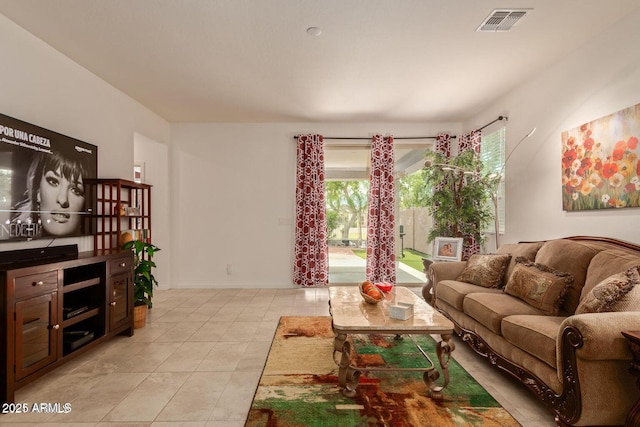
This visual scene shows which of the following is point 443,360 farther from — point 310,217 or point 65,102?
point 65,102

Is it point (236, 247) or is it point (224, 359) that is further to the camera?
point (236, 247)

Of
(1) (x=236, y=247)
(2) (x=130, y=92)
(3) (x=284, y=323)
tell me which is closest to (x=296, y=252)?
(1) (x=236, y=247)

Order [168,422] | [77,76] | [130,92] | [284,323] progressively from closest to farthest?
[168,422]
[77,76]
[284,323]
[130,92]

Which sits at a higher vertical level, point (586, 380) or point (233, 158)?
point (233, 158)

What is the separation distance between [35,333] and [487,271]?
385 cm

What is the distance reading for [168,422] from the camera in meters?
1.91

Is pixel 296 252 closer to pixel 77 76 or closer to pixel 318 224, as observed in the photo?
pixel 318 224

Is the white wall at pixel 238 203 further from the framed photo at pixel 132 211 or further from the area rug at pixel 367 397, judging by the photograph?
the area rug at pixel 367 397

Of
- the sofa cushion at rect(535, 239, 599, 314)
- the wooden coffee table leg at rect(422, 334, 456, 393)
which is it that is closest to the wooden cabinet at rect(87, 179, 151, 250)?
the wooden coffee table leg at rect(422, 334, 456, 393)

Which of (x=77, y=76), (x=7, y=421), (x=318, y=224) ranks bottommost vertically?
(x=7, y=421)

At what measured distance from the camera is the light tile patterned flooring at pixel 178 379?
1970 millimetres

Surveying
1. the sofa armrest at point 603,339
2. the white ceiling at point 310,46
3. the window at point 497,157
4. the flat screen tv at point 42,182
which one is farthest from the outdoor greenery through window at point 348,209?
the sofa armrest at point 603,339

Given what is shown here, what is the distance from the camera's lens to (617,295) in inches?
75.5

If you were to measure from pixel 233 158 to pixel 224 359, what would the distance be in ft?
11.6
